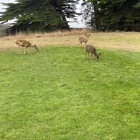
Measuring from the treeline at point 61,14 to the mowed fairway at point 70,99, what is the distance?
14084 millimetres

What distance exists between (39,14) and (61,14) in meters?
2.48

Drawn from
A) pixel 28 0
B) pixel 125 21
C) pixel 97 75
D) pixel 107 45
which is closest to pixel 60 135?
pixel 97 75

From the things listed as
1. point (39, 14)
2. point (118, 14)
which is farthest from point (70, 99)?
point (39, 14)

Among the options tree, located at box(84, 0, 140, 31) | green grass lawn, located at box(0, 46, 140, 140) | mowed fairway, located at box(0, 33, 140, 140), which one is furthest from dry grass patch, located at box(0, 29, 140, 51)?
tree, located at box(84, 0, 140, 31)

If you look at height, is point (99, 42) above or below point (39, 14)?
below

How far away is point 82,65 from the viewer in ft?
37.3

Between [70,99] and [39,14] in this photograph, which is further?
[39,14]

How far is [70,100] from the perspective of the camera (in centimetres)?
710

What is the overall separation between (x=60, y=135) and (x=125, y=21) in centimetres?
2215

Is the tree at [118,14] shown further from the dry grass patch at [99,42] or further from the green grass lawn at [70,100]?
the green grass lawn at [70,100]

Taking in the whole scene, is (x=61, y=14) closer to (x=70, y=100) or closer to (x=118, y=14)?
(x=118, y=14)

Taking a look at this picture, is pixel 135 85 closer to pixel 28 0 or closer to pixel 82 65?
pixel 82 65

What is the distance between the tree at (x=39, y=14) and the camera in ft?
86.1


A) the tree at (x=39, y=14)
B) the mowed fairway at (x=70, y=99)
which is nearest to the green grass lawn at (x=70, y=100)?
the mowed fairway at (x=70, y=99)
